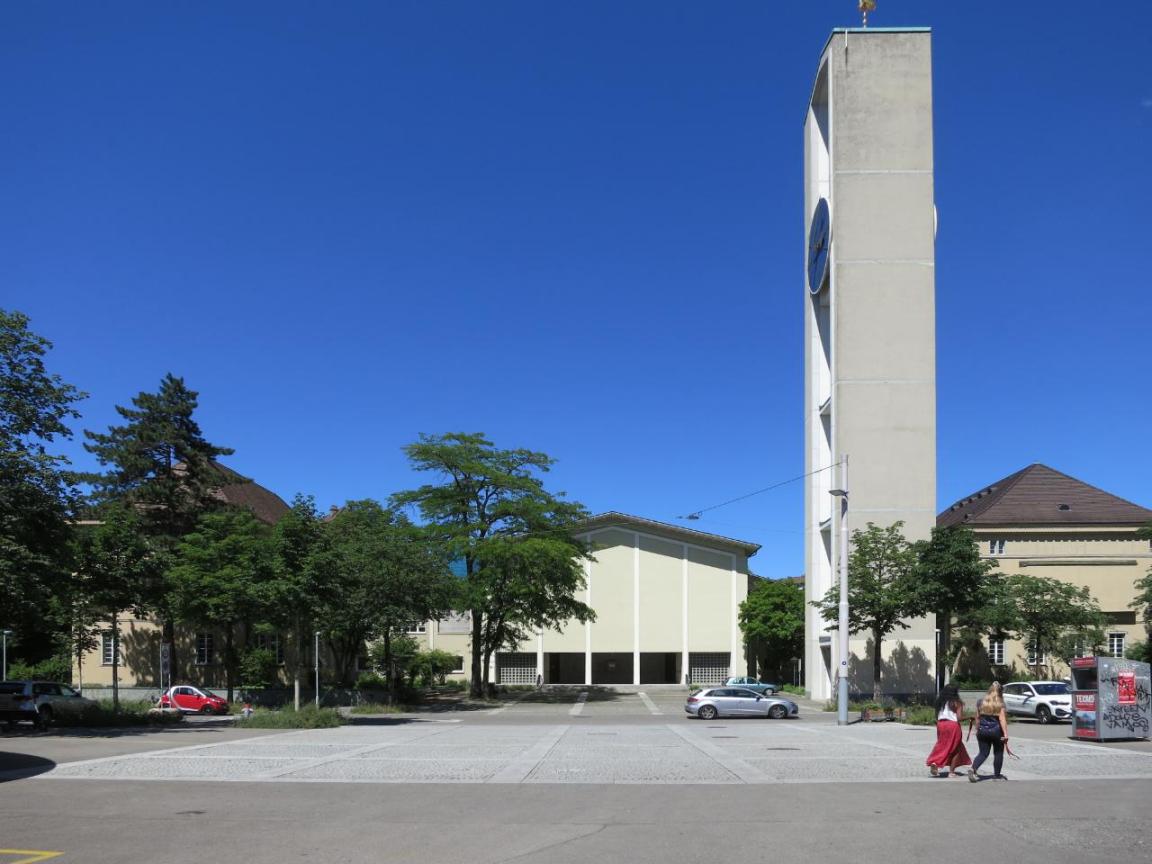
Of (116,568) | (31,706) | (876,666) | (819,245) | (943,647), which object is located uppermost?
(819,245)

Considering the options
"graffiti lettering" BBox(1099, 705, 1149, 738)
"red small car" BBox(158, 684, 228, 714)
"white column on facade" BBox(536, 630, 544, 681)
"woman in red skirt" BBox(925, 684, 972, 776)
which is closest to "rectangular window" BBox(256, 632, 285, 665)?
"red small car" BBox(158, 684, 228, 714)

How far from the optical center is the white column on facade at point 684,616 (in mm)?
67625

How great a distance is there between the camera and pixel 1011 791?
1473 cm

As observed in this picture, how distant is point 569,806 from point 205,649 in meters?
45.3

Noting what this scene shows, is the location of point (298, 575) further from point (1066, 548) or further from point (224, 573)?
point (1066, 548)

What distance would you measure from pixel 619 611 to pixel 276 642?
78.0 ft

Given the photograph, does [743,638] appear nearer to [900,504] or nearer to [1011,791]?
[900,504]

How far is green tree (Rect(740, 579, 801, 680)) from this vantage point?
210 feet

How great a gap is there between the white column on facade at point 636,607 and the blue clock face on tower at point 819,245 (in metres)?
22.3

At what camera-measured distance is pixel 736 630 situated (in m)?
67.8

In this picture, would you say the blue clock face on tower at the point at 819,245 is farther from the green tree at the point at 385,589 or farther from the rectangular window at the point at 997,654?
the green tree at the point at 385,589

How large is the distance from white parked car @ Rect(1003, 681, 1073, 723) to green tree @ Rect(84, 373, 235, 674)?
35282 millimetres

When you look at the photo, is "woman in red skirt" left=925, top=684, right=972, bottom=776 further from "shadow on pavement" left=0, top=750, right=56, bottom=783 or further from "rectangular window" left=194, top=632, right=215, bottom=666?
"rectangular window" left=194, top=632, right=215, bottom=666

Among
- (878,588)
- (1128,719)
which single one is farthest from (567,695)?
(1128,719)
